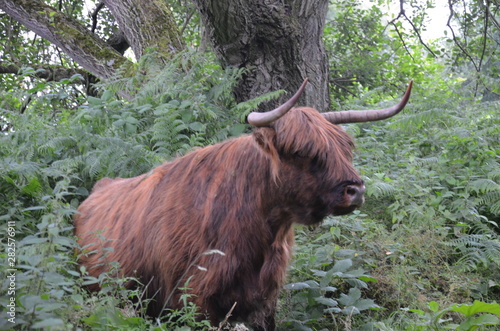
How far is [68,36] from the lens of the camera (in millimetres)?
8188

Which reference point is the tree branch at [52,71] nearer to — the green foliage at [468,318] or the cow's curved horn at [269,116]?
the cow's curved horn at [269,116]

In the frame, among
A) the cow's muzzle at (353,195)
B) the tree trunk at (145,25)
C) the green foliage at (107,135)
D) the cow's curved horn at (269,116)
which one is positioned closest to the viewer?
the cow's curved horn at (269,116)

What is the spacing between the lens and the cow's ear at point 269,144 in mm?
3504

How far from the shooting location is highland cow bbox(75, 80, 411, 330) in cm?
344

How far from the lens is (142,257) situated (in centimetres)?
382

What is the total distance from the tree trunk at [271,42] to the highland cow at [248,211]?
2.44 meters

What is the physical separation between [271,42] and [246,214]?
9.97 feet

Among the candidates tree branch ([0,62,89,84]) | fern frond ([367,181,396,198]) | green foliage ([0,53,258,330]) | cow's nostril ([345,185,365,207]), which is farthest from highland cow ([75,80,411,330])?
tree branch ([0,62,89,84])

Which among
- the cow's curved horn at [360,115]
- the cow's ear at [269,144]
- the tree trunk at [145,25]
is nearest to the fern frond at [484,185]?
the cow's curved horn at [360,115]

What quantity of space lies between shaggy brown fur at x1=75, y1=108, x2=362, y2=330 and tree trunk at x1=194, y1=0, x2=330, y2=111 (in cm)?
246

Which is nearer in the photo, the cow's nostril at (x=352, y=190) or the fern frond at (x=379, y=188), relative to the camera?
the cow's nostril at (x=352, y=190)

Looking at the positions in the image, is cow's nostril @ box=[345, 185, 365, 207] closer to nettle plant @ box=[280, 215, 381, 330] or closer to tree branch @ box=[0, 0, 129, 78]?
nettle plant @ box=[280, 215, 381, 330]

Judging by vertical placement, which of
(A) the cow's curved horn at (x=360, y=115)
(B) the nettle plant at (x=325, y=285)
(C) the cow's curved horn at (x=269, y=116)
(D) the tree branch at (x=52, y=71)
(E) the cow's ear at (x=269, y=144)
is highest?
(D) the tree branch at (x=52, y=71)

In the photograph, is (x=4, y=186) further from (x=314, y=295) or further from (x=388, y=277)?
(x=388, y=277)
